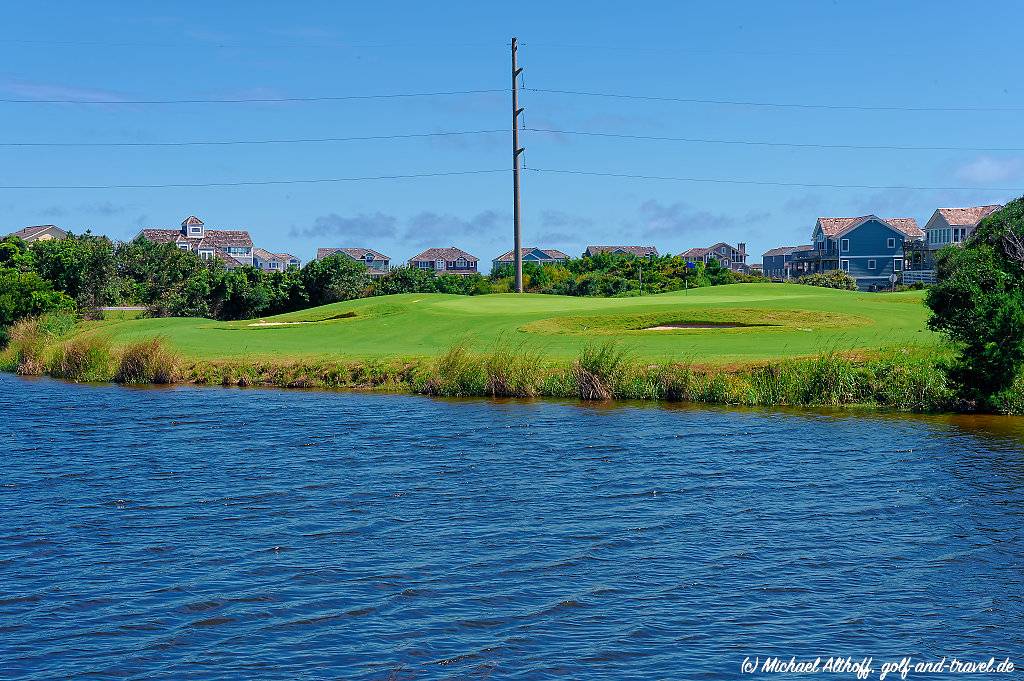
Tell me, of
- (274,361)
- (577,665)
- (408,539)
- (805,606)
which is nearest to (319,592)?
(408,539)

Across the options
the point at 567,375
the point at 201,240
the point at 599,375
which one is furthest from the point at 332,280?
the point at 201,240

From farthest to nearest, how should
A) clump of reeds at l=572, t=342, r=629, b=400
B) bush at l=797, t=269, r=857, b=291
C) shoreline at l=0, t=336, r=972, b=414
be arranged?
bush at l=797, t=269, r=857, b=291 → clump of reeds at l=572, t=342, r=629, b=400 → shoreline at l=0, t=336, r=972, b=414

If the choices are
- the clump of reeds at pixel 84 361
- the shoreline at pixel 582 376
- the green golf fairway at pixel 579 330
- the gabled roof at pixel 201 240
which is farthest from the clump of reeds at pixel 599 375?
the gabled roof at pixel 201 240

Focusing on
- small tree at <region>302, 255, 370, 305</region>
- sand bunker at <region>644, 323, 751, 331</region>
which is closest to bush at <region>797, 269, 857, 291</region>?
small tree at <region>302, 255, 370, 305</region>

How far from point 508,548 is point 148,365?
27.6 meters

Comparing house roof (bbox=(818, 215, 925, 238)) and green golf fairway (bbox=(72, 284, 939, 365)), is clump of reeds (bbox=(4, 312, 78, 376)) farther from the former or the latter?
house roof (bbox=(818, 215, 925, 238))

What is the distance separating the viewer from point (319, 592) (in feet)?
47.8

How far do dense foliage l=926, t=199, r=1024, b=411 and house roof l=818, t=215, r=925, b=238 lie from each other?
117m

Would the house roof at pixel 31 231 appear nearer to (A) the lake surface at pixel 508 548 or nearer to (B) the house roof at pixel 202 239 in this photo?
(B) the house roof at pixel 202 239

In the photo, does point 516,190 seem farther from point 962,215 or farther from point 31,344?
point 962,215

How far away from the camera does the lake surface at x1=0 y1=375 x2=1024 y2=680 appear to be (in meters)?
12.5

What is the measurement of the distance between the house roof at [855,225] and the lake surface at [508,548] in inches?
4733

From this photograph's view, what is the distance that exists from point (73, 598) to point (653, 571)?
7266 mm

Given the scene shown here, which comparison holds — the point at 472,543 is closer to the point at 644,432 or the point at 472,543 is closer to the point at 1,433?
the point at 644,432
